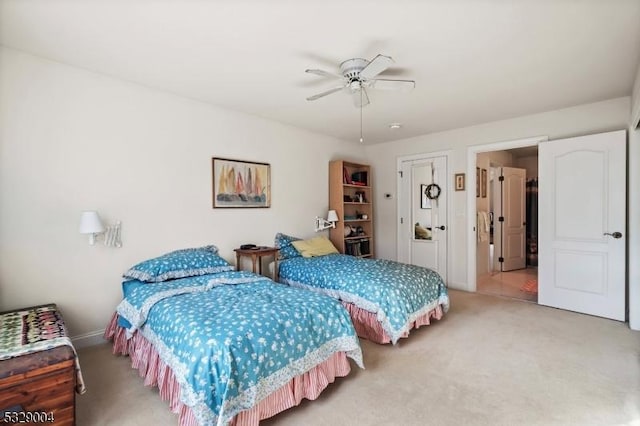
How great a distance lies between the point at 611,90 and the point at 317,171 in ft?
11.8

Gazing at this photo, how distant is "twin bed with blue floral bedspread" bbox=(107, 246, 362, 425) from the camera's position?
1624 millimetres

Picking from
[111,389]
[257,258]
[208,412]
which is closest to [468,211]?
[257,258]

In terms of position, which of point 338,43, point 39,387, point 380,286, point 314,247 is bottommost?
point 39,387

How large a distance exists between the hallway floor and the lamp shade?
4836 millimetres

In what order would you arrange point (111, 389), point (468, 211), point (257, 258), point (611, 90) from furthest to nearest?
point (468, 211), point (257, 258), point (611, 90), point (111, 389)

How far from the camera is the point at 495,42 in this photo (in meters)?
2.30

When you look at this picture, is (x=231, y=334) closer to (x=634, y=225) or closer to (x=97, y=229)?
(x=97, y=229)

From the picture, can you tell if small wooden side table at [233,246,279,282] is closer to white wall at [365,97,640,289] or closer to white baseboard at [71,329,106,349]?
white baseboard at [71,329,106,349]

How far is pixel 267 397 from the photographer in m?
1.81

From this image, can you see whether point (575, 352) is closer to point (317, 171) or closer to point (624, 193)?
point (624, 193)

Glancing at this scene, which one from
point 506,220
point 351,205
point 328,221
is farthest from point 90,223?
point 506,220

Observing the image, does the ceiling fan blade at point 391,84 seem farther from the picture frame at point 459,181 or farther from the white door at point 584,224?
the picture frame at point 459,181

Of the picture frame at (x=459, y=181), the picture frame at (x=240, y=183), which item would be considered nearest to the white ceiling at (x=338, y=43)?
the picture frame at (x=240, y=183)

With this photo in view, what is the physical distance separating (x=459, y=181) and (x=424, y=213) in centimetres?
78
